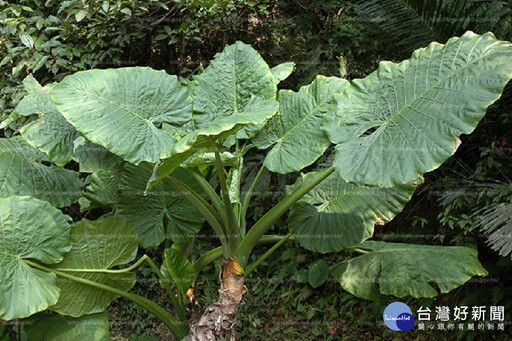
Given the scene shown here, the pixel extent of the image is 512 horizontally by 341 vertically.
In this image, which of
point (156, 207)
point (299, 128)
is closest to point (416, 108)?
point (299, 128)

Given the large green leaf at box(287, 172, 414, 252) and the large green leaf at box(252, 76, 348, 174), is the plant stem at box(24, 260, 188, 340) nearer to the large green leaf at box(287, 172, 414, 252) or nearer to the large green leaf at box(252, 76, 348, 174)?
the large green leaf at box(287, 172, 414, 252)

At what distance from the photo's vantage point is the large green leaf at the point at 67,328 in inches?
70.1

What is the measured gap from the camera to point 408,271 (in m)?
1.75

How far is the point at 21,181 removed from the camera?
5.87 ft

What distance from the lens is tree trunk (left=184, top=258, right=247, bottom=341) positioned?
5.61 ft

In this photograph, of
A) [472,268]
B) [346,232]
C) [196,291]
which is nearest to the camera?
[472,268]

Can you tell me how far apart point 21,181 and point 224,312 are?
878 mm

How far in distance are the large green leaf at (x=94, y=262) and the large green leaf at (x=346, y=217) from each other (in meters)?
0.63

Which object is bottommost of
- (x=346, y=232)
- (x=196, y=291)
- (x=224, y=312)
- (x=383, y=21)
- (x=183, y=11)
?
(x=196, y=291)

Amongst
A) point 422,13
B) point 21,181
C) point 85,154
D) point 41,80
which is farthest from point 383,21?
point 41,80

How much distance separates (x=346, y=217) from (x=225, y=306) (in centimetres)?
55

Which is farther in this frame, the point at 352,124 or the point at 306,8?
the point at 306,8

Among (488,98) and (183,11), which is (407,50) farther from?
(183,11)

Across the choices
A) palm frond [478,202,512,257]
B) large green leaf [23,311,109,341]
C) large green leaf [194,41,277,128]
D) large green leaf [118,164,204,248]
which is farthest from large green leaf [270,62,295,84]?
large green leaf [23,311,109,341]
